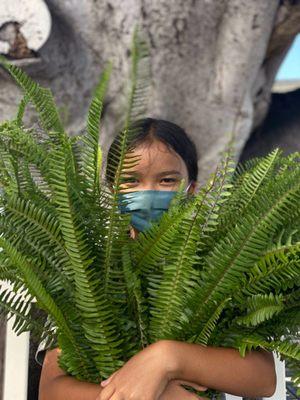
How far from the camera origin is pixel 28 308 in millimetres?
667

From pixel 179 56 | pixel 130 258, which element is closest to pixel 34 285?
pixel 130 258

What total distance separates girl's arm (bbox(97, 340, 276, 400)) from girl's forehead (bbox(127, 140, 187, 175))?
0.86 feet

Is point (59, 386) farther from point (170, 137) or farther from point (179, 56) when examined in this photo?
point (179, 56)

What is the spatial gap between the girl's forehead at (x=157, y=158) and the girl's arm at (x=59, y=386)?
24cm

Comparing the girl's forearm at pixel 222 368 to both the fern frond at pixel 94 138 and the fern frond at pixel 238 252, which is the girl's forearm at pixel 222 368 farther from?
the fern frond at pixel 94 138

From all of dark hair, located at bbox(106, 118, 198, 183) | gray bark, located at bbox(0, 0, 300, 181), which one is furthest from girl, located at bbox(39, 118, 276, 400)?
gray bark, located at bbox(0, 0, 300, 181)

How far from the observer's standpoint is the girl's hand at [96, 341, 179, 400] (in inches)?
21.0

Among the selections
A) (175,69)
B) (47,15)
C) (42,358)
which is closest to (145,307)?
(42,358)

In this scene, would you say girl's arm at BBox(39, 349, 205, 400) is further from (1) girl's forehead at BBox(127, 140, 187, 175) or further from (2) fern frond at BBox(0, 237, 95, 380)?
(1) girl's forehead at BBox(127, 140, 187, 175)

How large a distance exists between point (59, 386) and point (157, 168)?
28 centimetres

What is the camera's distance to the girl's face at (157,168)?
74 cm

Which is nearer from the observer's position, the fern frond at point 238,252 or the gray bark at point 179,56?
the fern frond at point 238,252

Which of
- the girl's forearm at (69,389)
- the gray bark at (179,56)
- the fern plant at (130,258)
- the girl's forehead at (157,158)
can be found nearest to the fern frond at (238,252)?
the fern plant at (130,258)

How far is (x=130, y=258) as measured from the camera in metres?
0.59
